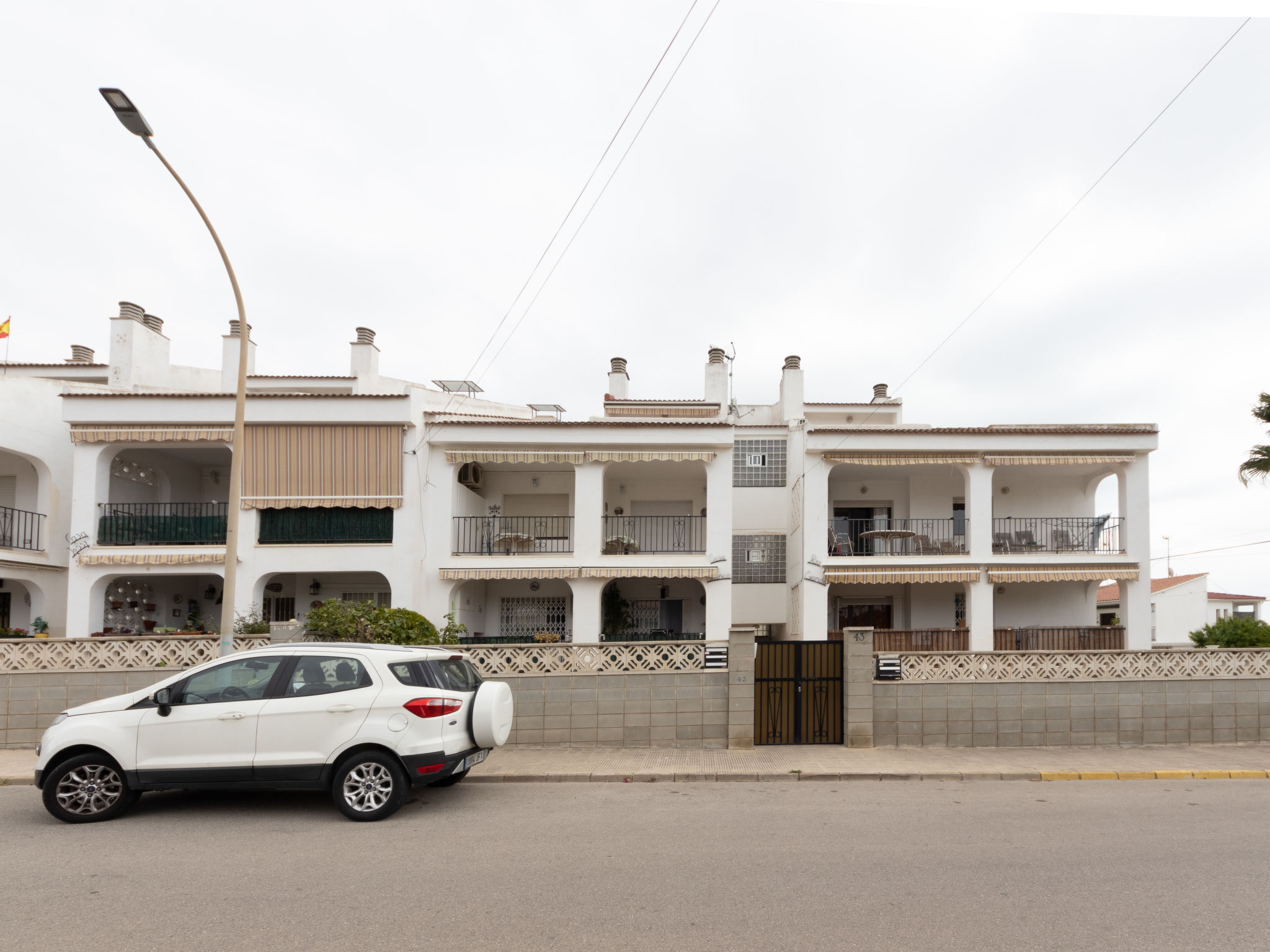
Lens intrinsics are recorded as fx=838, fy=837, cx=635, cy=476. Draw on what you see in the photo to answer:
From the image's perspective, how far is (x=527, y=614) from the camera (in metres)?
21.9

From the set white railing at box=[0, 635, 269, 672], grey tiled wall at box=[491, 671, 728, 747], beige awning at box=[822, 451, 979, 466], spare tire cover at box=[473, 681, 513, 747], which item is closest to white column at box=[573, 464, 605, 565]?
beige awning at box=[822, 451, 979, 466]

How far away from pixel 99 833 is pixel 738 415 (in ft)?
69.6

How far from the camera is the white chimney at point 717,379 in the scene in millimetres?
25906

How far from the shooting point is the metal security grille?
71.6 ft

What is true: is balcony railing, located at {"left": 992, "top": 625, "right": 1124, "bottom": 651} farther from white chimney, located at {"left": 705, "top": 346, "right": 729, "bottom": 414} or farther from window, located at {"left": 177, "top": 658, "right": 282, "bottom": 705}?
window, located at {"left": 177, "top": 658, "right": 282, "bottom": 705}

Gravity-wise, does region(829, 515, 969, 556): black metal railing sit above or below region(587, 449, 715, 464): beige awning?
below

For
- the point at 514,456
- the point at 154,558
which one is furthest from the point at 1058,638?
the point at 154,558

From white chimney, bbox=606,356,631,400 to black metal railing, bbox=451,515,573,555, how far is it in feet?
22.1

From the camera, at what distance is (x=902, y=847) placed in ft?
23.3

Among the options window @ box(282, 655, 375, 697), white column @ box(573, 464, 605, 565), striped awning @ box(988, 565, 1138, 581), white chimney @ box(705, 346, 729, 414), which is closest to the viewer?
window @ box(282, 655, 375, 697)

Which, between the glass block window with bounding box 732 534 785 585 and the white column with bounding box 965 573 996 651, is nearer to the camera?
the white column with bounding box 965 573 996 651

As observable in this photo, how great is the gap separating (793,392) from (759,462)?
2635mm

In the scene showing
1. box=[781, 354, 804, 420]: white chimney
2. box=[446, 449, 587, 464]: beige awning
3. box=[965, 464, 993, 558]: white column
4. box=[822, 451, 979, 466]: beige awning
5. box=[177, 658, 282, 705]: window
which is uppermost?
box=[781, 354, 804, 420]: white chimney

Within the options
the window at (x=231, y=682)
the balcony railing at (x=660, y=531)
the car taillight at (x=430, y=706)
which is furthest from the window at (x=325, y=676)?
the balcony railing at (x=660, y=531)
